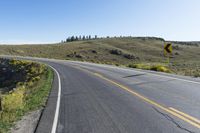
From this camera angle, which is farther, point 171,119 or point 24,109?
point 24,109

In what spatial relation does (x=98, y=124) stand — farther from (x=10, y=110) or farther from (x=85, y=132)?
(x=10, y=110)

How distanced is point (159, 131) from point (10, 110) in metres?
5.96

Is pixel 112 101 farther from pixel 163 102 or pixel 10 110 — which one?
pixel 10 110

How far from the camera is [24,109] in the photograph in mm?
10961

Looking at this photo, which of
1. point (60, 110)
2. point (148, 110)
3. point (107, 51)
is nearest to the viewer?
point (148, 110)

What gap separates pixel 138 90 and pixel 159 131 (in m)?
6.99

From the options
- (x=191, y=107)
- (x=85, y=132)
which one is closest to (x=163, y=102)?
(x=191, y=107)

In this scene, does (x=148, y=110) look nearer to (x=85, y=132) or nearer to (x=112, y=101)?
(x=112, y=101)

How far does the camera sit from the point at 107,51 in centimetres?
9862

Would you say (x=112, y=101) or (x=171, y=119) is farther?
(x=112, y=101)

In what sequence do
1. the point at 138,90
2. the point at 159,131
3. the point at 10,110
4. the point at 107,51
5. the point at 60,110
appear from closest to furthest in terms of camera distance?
the point at 159,131
the point at 60,110
the point at 10,110
the point at 138,90
the point at 107,51

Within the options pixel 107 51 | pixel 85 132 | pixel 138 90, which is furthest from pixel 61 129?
pixel 107 51

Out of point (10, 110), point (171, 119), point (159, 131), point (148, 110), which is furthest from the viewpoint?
point (10, 110)

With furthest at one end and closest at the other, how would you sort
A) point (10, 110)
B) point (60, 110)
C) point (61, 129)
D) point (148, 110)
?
point (10, 110) → point (60, 110) → point (148, 110) → point (61, 129)
